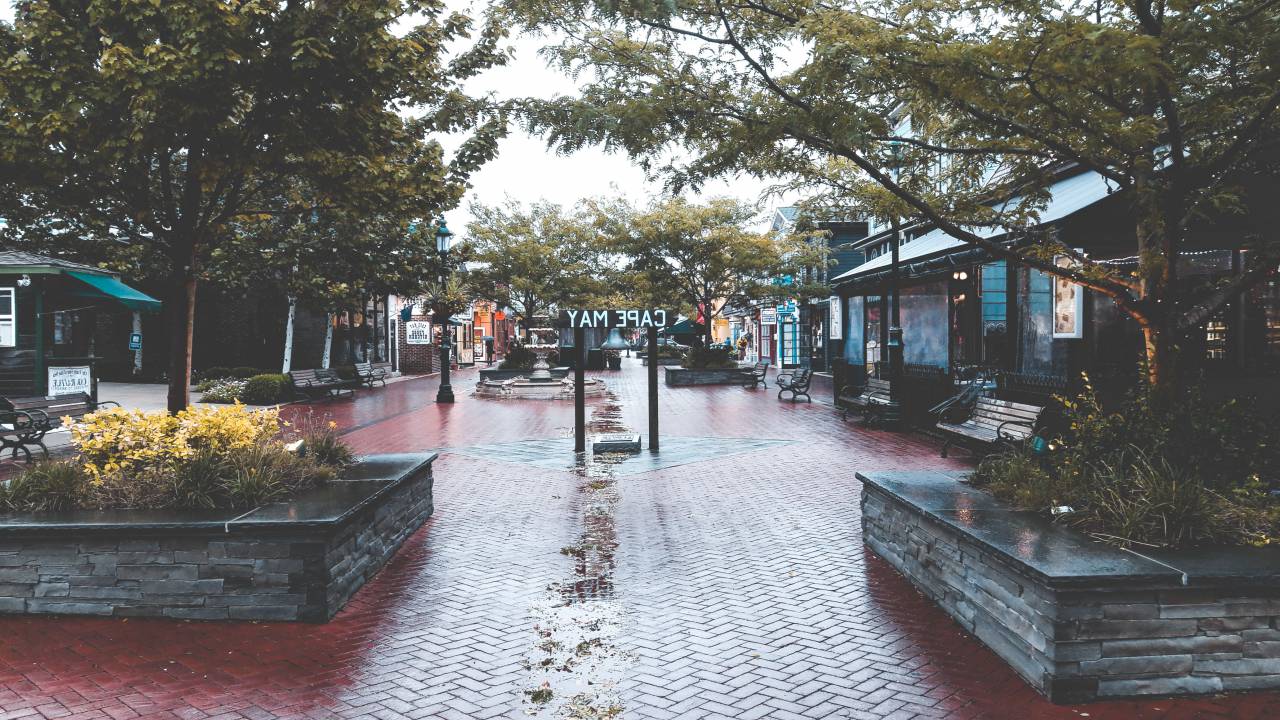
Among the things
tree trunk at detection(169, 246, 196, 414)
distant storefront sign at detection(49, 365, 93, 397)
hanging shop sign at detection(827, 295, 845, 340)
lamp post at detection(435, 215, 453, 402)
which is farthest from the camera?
hanging shop sign at detection(827, 295, 845, 340)

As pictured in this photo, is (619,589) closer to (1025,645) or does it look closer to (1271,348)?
(1025,645)

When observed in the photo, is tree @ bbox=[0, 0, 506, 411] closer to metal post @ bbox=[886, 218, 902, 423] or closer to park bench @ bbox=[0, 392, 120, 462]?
park bench @ bbox=[0, 392, 120, 462]

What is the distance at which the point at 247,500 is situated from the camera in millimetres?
5523

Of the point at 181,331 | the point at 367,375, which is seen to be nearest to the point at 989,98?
the point at 181,331

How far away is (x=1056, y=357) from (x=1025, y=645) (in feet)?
40.9

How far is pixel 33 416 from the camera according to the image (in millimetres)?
12969

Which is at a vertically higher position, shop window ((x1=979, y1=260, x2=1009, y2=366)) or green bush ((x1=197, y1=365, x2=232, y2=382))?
shop window ((x1=979, y1=260, x2=1009, y2=366))

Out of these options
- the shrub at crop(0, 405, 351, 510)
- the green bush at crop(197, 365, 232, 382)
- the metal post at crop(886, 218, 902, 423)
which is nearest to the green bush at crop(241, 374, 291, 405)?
the green bush at crop(197, 365, 232, 382)

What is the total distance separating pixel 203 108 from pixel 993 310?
18.9m

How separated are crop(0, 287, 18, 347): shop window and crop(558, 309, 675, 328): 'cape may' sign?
41.4ft

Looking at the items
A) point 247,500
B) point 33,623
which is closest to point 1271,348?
point 247,500

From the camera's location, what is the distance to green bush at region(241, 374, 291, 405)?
21.9 meters

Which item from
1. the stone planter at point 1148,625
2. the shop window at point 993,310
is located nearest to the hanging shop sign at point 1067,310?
the shop window at point 993,310

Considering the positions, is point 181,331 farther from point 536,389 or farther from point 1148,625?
point 536,389
